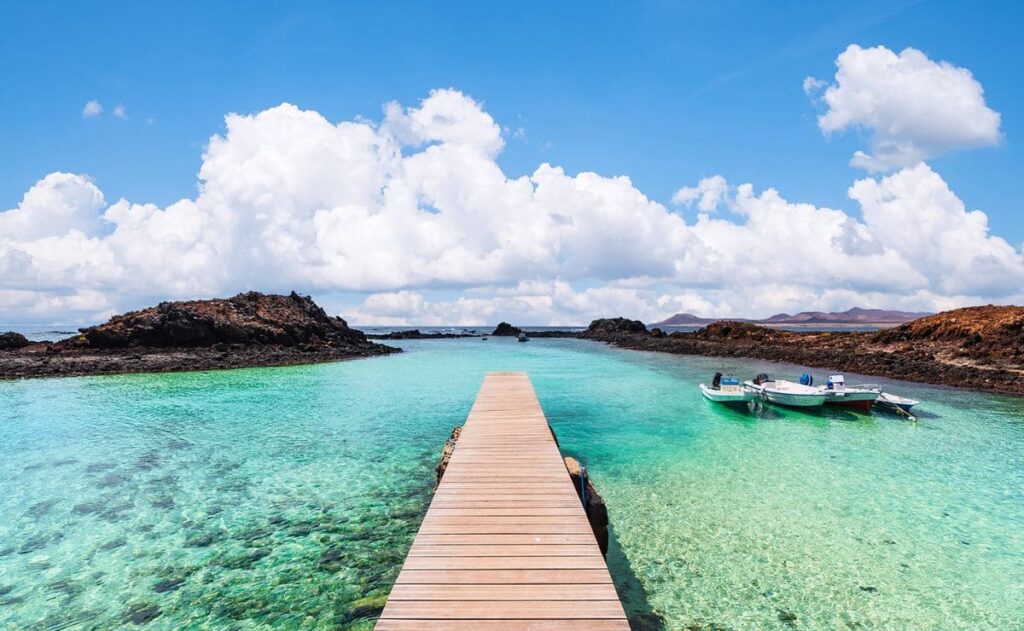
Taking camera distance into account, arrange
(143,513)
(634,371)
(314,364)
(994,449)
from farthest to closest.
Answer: (314,364)
(634,371)
(994,449)
(143,513)

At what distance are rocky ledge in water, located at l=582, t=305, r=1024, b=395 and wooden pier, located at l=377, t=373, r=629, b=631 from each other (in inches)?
1406

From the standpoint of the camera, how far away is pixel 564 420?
22781 mm

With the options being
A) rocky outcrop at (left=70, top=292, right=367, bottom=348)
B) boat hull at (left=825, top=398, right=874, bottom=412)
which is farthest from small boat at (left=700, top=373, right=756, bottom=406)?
rocky outcrop at (left=70, top=292, right=367, bottom=348)

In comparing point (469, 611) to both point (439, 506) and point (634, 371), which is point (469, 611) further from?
point (634, 371)

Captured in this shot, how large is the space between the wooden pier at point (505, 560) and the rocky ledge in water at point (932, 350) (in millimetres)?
35703

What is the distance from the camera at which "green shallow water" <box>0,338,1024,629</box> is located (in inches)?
313

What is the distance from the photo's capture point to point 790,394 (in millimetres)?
23562

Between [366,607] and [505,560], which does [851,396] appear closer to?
[505,560]

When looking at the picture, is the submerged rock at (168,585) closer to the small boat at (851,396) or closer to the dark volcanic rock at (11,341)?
the small boat at (851,396)

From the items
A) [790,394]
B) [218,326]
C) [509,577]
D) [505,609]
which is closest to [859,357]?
[790,394]

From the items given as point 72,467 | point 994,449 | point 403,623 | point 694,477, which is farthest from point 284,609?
point 994,449

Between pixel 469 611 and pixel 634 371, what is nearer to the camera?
pixel 469 611

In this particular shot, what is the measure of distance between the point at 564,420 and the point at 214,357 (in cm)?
3739

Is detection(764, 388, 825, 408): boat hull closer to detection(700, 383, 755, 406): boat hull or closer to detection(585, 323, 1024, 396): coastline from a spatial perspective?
detection(700, 383, 755, 406): boat hull
